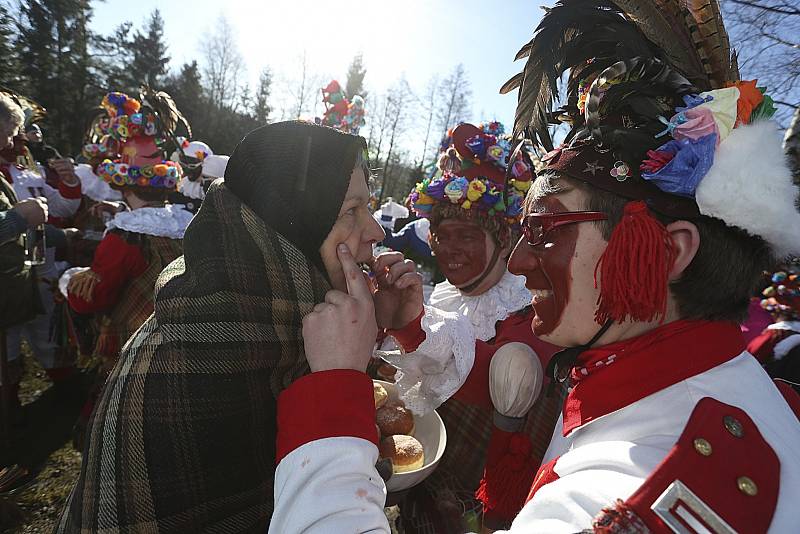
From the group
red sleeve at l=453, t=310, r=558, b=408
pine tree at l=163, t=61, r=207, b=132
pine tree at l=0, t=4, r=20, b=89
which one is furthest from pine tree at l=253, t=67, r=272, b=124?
red sleeve at l=453, t=310, r=558, b=408

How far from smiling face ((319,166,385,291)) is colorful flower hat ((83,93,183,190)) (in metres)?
3.47

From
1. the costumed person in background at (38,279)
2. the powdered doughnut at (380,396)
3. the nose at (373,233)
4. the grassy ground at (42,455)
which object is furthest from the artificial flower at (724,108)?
the costumed person in background at (38,279)

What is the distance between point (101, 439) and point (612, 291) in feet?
5.24

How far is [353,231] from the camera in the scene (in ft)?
5.09

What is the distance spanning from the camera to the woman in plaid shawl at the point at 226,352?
1284mm

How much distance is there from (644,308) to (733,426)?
1.11ft

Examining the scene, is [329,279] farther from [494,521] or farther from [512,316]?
[512,316]

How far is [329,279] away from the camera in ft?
4.95

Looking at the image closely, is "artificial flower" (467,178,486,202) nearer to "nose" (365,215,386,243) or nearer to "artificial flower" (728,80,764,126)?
"nose" (365,215,386,243)

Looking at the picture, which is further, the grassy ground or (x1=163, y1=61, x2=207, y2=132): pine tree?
(x1=163, y1=61, x2=207, y2=132): pine tree

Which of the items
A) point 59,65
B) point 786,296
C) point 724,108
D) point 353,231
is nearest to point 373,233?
point 353,231

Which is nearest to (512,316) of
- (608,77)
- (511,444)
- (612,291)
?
(511,444)

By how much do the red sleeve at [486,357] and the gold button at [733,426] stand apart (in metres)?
1.19

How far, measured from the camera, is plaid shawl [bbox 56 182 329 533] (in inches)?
50.4
